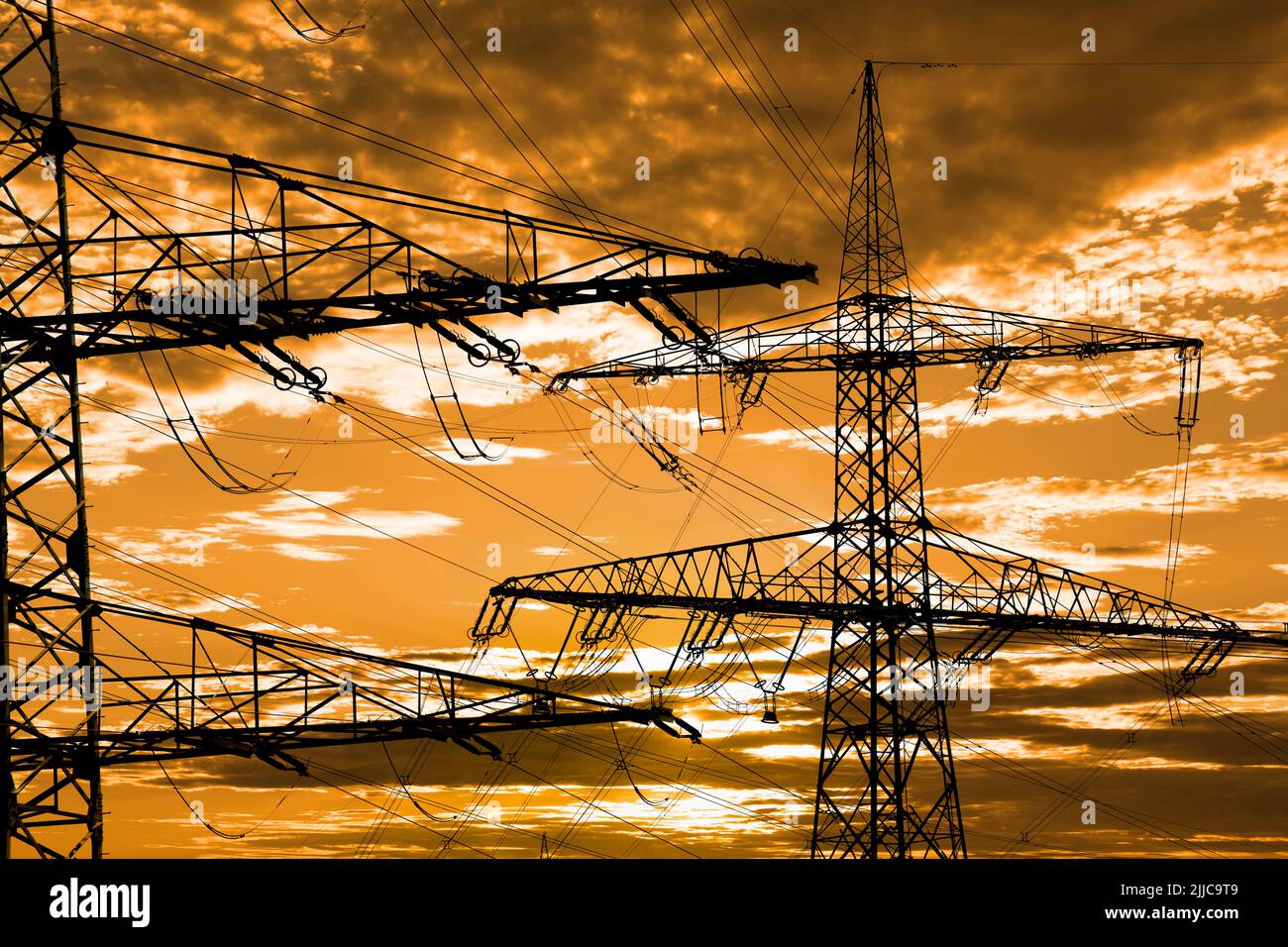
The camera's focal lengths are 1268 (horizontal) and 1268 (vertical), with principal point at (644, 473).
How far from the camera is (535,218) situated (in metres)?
19.6

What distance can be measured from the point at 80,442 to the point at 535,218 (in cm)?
913

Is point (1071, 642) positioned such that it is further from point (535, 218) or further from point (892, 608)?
point (535, 218)

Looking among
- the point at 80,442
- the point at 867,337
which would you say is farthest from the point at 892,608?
the point at 80,442

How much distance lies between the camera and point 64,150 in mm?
21875
